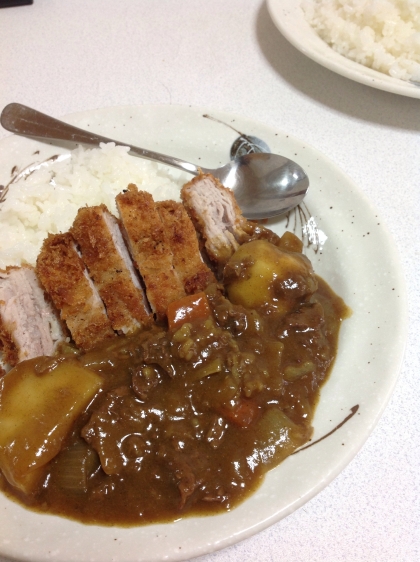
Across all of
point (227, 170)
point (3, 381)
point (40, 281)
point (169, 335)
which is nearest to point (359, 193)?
point (227, 170)

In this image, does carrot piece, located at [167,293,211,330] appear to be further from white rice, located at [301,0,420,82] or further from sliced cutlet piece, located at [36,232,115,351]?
white rice, located at [301,0,420,82]

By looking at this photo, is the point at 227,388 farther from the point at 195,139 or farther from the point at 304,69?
the point at 304,69

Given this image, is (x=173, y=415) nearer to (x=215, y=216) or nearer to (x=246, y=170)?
Answer: (x=215, y=216)

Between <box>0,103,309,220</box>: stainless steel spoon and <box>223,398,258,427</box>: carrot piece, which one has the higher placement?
<box>0,103,309,220</box>: stainless steel spoon

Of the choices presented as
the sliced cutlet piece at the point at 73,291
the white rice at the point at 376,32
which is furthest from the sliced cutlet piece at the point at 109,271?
the white rice at the point at 376,32

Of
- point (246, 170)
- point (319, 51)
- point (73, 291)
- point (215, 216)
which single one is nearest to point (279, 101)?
point (319, 51)

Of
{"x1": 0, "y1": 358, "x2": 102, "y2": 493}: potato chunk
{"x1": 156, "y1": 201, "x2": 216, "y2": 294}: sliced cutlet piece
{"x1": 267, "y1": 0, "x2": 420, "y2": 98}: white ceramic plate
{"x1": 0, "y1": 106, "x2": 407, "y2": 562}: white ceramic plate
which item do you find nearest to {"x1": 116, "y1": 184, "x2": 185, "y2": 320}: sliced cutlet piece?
{"x1": 156, "y1": 201, "x2": 216, "y2": 294}: sliced cutlet piece

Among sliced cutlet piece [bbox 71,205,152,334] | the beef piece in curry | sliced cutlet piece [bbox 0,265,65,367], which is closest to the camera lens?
the beef piece in curry
